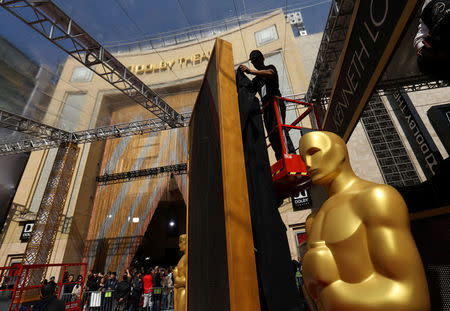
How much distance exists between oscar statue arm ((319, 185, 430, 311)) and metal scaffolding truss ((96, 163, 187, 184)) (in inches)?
516

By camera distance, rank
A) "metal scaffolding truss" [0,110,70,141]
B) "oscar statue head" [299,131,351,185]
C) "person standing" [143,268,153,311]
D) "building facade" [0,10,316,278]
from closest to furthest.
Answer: "oscar statue head" [299,131,351,185] → "person standing" [143,268,153,311] → "metal scaffolding truss" [0,110,70,141] → "building facade" [0,10,316,278]

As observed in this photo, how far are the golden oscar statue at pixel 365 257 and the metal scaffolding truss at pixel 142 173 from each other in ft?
42.6

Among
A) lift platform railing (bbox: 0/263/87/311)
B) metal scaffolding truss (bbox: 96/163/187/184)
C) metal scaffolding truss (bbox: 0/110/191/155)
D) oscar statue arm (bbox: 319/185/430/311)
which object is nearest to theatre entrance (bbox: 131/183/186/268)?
metal scaffolding truss (bbox: 96/163/187/184)

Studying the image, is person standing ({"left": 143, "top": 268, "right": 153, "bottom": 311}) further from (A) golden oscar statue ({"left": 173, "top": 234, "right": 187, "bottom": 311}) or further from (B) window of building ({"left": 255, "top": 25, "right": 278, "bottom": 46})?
(B) window of building ({"left": 255, "top": 25, "right": 278, "bottom": 46})

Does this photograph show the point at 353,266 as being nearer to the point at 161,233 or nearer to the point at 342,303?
the point at 342,303

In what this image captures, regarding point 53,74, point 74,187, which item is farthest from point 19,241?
point 53,74

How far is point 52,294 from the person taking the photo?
3.00 m

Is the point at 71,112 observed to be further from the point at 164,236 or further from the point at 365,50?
the point at 365,50

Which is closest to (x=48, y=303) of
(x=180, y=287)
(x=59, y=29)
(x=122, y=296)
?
(x=180, y=287)

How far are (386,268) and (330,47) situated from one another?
25.7ft

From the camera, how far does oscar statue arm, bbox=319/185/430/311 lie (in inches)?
32.5

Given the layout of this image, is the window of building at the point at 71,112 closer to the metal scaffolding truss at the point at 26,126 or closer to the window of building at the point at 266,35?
the metal scaffolding truss at the point at 26,126

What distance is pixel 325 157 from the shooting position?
1216 mm

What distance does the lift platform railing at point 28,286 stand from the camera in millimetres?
5688
